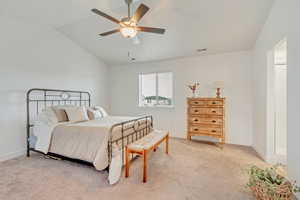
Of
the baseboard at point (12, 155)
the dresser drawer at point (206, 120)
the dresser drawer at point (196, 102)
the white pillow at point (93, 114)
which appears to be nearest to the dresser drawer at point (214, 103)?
the dresser drawer at point (196, 102)

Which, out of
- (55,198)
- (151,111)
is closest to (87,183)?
(55,198)

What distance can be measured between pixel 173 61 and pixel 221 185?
3524 mm

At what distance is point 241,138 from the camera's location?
12.8 feet

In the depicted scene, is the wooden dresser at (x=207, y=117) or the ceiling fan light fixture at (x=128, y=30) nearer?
the ceiling fan light fixture at (x=128, y=30)

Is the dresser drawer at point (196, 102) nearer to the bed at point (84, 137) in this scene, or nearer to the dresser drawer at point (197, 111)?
the dresser drawer at point (197, 111)

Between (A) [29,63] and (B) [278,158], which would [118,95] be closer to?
(A) [29,63]

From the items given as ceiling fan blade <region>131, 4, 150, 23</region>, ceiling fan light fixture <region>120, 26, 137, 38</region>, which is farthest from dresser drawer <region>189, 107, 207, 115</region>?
ceiling fan blade <region>131, 4, 150, 23</region>

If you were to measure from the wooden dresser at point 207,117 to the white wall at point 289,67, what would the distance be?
0.76 meters

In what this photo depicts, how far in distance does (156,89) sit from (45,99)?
3098 millimetres

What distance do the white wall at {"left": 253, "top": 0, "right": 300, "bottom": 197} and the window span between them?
2.32 meters

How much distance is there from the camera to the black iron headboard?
327 cm

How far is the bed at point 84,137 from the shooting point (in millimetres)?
2287

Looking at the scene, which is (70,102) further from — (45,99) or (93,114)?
(93,114)

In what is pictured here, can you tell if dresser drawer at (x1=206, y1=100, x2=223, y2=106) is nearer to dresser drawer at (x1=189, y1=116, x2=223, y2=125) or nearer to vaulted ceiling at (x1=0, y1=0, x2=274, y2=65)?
dresser drawer at (x1=189, y1=116, x2=223, y2=125)
